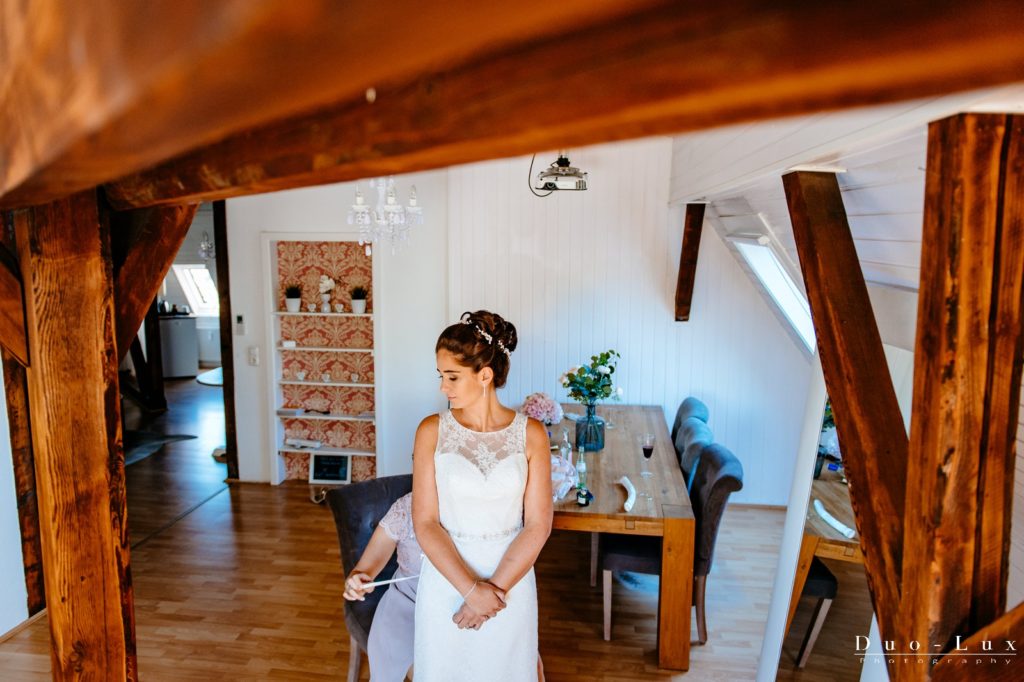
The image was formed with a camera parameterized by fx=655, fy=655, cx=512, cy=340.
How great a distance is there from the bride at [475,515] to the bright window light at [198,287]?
29.8 ft

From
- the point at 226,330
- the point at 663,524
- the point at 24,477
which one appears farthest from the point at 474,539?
the point at 226,330

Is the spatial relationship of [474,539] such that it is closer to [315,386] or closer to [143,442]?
[315,386]

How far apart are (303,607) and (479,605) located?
186cm

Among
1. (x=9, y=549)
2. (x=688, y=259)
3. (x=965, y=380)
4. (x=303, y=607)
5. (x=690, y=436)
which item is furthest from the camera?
(x=688, y=259)

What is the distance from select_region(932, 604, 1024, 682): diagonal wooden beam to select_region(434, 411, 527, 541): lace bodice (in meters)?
1.23

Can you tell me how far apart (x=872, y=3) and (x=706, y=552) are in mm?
3133

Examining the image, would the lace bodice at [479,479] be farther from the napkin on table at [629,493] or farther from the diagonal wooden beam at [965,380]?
the diagonal wooden beam at [965,380]

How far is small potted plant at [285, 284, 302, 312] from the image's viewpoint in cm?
503

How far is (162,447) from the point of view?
6.16 metres

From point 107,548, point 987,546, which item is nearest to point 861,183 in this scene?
point 987,546

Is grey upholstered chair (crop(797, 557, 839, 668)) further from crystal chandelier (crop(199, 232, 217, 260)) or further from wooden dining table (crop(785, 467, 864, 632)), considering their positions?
crystal chandelier (crop(199, 232, 217, 260))

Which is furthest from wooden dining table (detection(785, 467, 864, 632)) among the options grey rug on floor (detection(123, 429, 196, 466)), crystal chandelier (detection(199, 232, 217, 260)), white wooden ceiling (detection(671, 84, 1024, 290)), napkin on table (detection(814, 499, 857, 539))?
crystal chandelier (detection(199, 232, 217, 260))

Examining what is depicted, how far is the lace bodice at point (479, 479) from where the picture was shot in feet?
6.89

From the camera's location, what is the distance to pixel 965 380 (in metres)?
1.10
